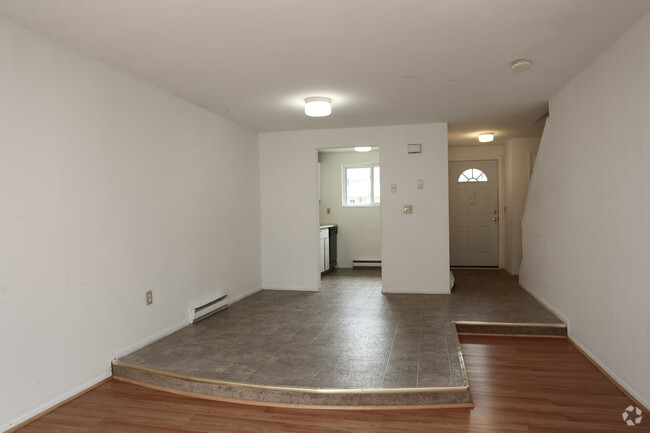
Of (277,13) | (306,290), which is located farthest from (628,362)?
(306,290)

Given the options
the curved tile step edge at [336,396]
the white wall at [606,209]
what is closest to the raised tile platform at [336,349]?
the curved tile step edge at [336,396]

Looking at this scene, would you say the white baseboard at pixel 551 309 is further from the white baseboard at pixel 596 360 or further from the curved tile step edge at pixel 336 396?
the curved tile step edge at pixel 336 396

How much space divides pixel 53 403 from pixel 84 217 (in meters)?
1.21

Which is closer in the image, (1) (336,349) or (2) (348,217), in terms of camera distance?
(1) (336,349)

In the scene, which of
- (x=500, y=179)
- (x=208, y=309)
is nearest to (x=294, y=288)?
(x=208, y=309)

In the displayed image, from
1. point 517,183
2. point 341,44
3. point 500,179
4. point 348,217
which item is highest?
point 341,44

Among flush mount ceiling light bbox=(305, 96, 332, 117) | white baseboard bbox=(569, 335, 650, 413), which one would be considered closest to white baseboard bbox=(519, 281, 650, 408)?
white baseboard bbox=(569, 335, 650, 413)

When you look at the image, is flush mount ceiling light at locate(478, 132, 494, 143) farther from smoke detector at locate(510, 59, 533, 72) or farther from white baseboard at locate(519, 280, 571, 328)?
smoke detector at locate(510, 59, 533, 72)

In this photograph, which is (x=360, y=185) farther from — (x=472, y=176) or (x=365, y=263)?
(x=472, y=176)

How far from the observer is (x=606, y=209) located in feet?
10.3

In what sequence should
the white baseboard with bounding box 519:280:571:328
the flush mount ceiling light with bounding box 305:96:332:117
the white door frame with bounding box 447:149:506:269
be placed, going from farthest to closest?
the white door frame with bounding box 447:149:506:269 < the flush mount ceiling light with bounding box 305:96:332:117 < the white baseboard with bounding box 519:280:571:328

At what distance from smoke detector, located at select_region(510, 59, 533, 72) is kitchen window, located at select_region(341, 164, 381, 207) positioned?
4.82m

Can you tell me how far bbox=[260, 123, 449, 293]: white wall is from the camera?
5559 mm

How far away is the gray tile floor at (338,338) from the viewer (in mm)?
2934
